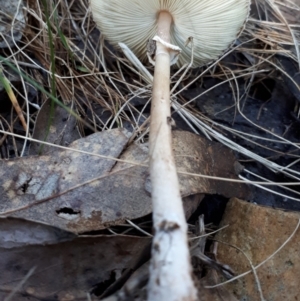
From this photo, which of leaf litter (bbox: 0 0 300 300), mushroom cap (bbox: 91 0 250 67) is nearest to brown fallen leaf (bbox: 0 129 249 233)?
leaf litter (bbox: 0 0 300 300)

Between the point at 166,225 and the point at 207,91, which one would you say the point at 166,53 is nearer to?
the point at 207,91

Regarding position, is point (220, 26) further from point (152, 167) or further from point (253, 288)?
point (253, 288)

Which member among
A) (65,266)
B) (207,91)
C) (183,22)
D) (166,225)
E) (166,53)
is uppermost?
(183,22)

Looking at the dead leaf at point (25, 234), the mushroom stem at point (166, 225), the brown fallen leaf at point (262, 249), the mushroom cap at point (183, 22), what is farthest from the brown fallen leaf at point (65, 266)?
the mushroom cap at point (183, 22)

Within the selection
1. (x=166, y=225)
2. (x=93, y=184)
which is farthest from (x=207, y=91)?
(x=166, y=225)

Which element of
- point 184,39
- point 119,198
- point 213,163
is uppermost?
point 184,39

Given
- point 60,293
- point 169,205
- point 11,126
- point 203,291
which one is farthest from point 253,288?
point 11,126

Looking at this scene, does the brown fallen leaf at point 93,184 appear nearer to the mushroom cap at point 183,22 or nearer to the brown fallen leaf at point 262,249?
the brown fallen leaf at point 262,249
